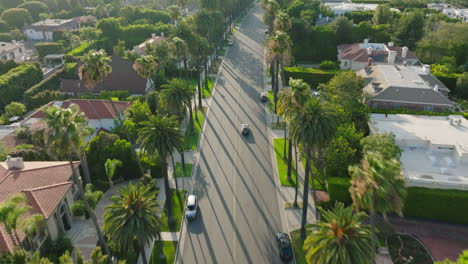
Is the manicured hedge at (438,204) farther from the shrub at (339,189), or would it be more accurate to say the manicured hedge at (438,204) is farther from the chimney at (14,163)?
the chimney at (14,163)

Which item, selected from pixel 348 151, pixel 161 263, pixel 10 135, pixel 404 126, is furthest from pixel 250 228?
pixel 10 135

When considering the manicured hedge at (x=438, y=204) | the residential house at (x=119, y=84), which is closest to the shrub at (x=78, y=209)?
the residential house at (x=119, y=84)

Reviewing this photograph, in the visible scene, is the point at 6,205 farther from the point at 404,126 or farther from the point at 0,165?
the point at 404,126

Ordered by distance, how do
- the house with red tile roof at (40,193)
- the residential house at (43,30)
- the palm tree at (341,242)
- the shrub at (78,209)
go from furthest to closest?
the residential house at (43,30)
the shrub at (78,209)
the house with red tile roof at (40,193)
the palm tree at (341,242)

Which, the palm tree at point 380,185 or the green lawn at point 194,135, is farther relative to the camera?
the green lawn at point 194,135

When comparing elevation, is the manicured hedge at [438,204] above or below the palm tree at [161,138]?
below

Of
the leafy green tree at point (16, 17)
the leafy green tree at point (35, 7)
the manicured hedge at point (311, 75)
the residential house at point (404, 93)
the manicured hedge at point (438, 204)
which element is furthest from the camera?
the leafy green tree at point (35, 7)

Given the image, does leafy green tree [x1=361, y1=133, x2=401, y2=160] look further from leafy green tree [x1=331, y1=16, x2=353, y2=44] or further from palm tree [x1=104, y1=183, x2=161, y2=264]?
leafy green tree [x1=331, y1=16, x2=353, y2=44]
